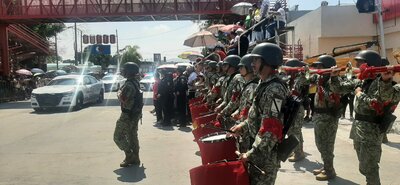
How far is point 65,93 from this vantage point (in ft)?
55.3

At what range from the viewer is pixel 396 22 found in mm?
18391

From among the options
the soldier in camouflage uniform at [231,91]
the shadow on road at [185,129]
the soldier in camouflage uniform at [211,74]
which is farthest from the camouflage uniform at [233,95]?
the shadow on road at [185,129]

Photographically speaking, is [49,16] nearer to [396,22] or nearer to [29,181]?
[396,22]

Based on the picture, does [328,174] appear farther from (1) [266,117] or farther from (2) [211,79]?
(2) [211,79]

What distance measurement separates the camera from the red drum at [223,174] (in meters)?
3.18

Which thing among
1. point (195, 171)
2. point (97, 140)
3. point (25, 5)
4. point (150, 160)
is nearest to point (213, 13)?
point (25, 5)

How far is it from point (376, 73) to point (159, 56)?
162ft

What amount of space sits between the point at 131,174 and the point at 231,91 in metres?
2.01

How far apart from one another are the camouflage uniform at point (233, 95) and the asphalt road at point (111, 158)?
3.65ft

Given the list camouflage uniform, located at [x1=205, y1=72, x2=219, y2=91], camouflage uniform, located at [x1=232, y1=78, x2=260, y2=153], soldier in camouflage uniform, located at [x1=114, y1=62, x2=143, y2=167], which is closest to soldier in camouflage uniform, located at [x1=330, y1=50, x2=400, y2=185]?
camouflage uniform, located at [x1=232, y1=78, x2=260, y2=153]

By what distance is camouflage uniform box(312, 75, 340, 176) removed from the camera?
5.82 m

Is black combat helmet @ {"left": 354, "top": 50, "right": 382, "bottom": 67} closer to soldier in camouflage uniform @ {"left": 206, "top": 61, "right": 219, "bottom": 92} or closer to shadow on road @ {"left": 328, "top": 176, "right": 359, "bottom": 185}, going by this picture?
shadow on road @ {"left": 328, "top": 176, "right": 359, "bottom": 185}

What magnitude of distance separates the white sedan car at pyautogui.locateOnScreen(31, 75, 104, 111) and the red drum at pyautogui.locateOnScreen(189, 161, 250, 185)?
14525 mm

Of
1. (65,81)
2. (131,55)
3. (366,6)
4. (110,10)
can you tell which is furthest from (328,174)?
(131,55)
